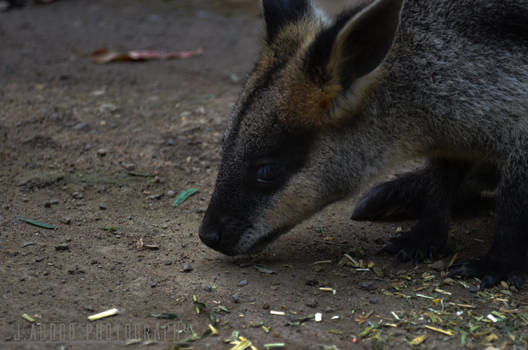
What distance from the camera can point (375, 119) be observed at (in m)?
4.53

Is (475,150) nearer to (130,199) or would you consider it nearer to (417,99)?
(417,99)

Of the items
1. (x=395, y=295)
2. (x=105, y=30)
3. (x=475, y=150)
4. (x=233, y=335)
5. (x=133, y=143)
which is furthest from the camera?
(x=105, y=30)

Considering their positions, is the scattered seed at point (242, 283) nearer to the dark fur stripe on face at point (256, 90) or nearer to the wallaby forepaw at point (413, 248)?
the dark fur stripe on face at point (256, 90)

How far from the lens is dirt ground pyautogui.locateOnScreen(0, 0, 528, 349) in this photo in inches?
151

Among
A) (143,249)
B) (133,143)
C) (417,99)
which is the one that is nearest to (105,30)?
(133,143)

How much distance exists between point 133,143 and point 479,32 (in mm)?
3851

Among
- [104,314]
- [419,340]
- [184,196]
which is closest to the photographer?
[419,340]

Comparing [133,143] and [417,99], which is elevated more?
[417,99]

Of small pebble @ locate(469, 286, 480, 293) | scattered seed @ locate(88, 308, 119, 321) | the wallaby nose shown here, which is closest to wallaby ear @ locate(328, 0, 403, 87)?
the wallaby nose

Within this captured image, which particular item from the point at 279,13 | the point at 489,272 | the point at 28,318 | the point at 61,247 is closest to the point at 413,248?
the point at 489,272

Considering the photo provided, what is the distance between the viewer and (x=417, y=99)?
4.54 meters

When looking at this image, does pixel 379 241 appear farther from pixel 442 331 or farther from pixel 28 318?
pixel 28 318

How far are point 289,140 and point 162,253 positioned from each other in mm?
1383

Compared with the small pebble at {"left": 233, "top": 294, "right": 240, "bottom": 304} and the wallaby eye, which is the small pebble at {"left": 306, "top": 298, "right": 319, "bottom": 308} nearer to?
the small pebble at {"left": 233, "top": 294, "right": 240, "bottom": 304}
